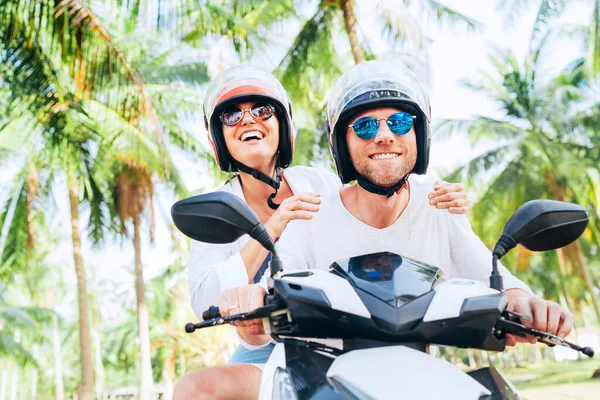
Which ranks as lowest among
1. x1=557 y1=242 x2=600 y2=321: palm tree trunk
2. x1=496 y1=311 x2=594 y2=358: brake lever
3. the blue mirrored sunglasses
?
x1=496 y1=311 x2=594 y2=358: brake lever

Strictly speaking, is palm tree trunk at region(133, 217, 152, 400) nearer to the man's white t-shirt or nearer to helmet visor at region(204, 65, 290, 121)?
helmet visor at region(204, 65, 290, 121)

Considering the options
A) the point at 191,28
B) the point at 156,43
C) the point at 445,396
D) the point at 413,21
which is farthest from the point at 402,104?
the point at 156,43

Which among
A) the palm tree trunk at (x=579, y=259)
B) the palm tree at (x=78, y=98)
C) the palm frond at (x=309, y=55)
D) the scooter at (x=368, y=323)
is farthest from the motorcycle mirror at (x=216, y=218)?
the palm tree trunk at (x=579, y=259)

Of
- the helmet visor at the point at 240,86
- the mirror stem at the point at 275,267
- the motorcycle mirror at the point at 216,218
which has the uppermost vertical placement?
the helmet visor at the point at 240,86

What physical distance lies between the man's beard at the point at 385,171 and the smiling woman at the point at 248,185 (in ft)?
0.57

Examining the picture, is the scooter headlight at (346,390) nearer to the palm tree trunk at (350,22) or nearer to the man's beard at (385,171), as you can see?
the man's beard at (385,171)

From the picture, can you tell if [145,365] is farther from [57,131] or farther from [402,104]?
[402,104]

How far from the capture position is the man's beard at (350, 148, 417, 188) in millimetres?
2146

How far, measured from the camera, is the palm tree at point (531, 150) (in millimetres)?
22062

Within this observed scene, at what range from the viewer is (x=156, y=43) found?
62.3 ft

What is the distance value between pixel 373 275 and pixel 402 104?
77 centimetres

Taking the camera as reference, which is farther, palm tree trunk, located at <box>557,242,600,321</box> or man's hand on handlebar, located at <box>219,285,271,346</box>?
palm tree trunk, located at <box>557,242,600,321</box>

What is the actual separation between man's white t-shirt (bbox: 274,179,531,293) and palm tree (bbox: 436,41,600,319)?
1897 cm

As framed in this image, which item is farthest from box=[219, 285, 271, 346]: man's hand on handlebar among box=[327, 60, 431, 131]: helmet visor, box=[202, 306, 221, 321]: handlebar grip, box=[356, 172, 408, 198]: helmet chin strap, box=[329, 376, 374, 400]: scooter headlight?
box=[327, 60, 431, 131]: helmet visor
